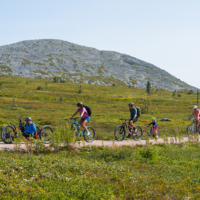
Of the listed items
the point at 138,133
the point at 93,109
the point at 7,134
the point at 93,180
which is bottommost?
the point at 93,180

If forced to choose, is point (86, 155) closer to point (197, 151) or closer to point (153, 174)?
point (153, 174)

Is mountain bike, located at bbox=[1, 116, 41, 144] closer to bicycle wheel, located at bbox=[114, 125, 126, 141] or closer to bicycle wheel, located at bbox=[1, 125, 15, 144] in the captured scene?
bicycle wheel, located at bbox=[1, 125, 15, 144]

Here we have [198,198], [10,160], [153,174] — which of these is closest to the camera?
[198,198]

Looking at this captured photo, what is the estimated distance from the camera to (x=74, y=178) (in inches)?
293

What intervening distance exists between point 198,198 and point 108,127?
2001 centimetres

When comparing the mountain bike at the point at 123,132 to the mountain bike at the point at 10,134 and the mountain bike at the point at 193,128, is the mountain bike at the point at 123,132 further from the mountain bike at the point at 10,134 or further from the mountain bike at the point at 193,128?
the mountain bike at the point at 10,134

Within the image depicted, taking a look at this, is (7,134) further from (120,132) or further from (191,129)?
(191,129)

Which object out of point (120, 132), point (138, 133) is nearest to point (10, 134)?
point (120, 132)

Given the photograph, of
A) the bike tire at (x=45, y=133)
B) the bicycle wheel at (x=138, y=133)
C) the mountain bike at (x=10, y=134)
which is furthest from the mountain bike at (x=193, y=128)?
the mountain bike at (x=10, y=134)

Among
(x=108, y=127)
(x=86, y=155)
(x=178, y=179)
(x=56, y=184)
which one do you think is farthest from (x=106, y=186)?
(x=108, y=127)

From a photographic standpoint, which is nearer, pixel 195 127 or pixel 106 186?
pixel 106 186

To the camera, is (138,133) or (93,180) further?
(138,133)

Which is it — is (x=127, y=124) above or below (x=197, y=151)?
above

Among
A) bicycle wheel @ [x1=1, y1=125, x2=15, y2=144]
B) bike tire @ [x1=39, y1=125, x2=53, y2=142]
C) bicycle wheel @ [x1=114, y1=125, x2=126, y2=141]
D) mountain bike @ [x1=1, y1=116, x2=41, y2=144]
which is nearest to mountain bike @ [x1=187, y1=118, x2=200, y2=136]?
bicycle wheel @ [x1=114, y1=125, x2=126, y2=141]
